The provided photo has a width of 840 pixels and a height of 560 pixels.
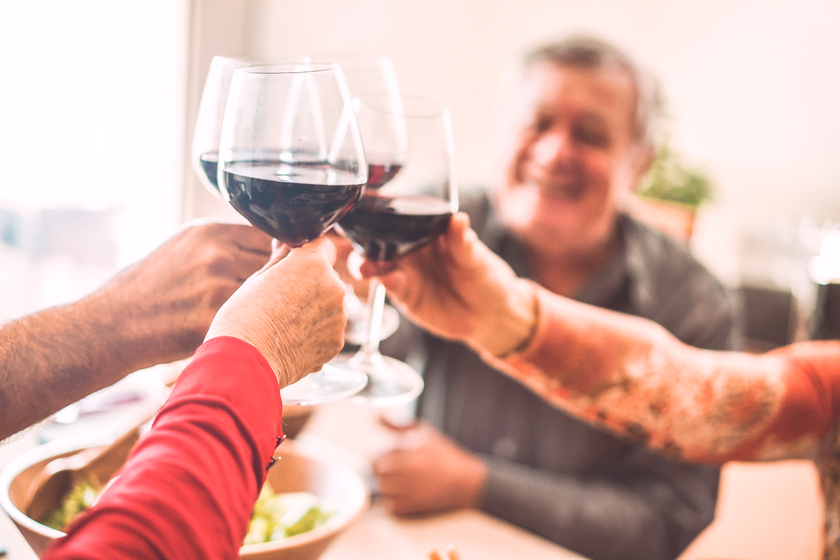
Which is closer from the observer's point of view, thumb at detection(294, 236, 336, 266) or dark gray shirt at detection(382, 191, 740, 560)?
thumb at detection(294, 236, 336, 266)

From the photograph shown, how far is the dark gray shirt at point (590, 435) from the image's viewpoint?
1.18 metres

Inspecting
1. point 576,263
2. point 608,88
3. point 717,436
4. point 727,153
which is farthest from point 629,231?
point 727,153

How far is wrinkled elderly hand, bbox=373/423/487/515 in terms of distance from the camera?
35.2 inches

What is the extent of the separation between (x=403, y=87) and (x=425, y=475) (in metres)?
2.14

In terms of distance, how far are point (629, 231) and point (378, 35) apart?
1346 millimetres

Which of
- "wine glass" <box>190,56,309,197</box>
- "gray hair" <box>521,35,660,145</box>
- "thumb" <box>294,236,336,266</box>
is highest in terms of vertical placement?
"gray hair" <box>521,35,660,145</box>

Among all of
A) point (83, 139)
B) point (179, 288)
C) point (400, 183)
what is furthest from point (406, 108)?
point (83, 139)

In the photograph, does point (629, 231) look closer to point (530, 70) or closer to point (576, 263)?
point (576, 263)

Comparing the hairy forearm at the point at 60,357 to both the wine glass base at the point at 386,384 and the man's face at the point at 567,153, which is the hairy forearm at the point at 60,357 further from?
the man's face at the point at 567,153

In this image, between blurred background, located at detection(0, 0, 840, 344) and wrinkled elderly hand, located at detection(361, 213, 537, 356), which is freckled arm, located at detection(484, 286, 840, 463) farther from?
blurred background, located at detection(0, 0, 840, 344)

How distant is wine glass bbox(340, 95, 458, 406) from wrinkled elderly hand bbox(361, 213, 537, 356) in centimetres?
10

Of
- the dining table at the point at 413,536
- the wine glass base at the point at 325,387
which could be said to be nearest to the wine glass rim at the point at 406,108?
the wine glass base at the point at 325,387

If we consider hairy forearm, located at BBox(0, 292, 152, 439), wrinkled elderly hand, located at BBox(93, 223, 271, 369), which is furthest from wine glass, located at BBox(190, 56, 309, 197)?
hairy forearm, located at BBox(0, 292, 152, 439)

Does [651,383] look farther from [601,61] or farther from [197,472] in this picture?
[601,61]
